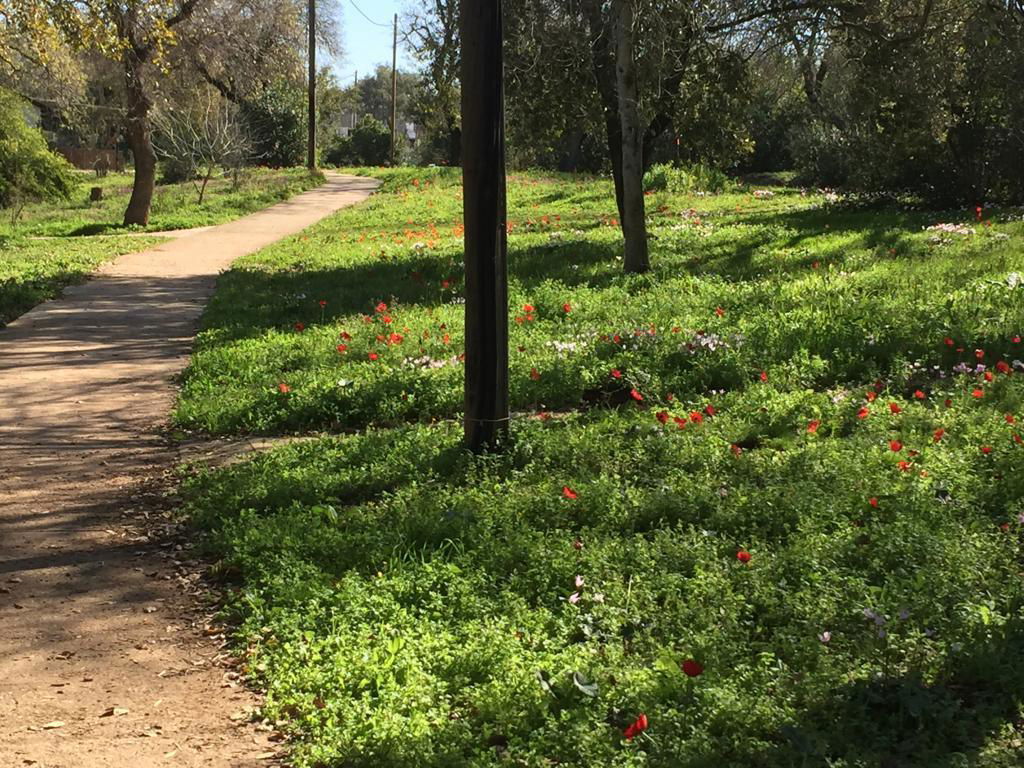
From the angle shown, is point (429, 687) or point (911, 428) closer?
point (429, 687)

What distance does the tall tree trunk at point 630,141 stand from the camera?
11844mm

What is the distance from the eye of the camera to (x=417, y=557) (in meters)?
4.58

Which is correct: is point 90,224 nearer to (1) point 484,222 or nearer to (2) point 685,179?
(2) point 685,179

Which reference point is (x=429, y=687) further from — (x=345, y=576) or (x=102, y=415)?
(x=102, y=415)

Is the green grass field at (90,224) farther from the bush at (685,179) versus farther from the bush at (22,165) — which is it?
the bush at (685,179)

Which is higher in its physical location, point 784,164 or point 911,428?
point 784,164

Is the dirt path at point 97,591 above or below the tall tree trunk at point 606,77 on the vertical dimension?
below

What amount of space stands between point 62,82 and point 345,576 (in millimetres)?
20261

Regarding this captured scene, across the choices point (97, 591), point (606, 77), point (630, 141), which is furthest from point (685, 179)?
point (97, 591)

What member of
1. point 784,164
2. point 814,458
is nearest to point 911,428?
point 814,458

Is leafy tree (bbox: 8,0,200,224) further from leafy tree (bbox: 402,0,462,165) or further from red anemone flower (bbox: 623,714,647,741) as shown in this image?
red anemone flower (bbox: 623,714,647,741)

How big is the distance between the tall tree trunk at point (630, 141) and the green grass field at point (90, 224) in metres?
7.40

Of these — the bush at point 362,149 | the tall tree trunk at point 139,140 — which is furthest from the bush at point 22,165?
the bush at point 362,149

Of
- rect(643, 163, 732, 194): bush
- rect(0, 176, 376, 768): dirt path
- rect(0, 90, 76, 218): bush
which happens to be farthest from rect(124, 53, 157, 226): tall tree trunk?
rect(0, 176, 376, 768): dirt path
